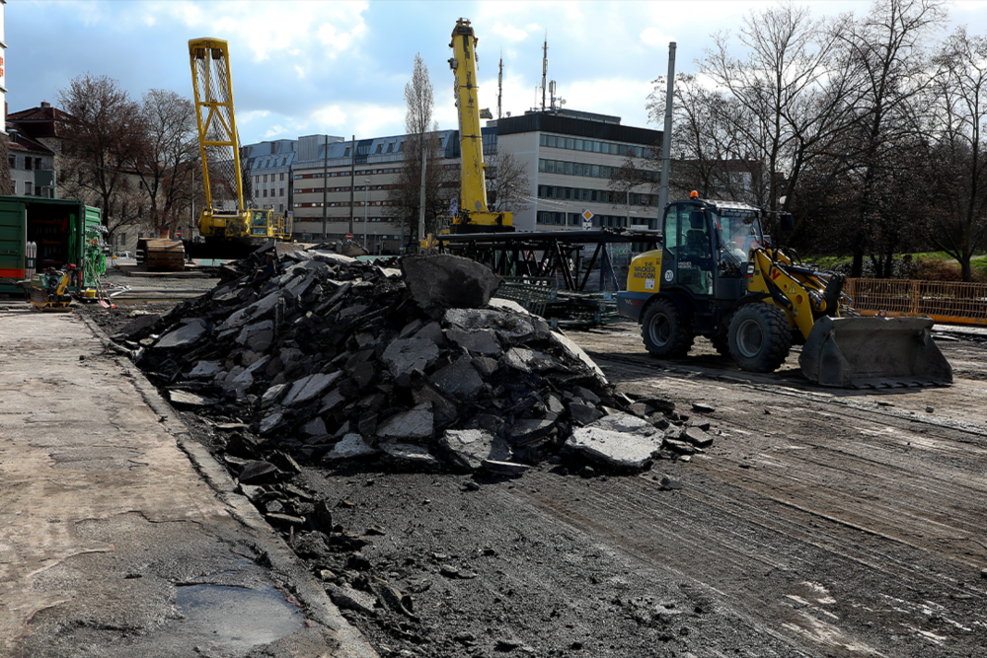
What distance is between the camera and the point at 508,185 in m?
68.6

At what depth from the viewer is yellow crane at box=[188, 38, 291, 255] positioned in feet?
105

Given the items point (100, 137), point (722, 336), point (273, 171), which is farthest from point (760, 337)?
point (273, 171)

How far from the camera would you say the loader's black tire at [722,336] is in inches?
516

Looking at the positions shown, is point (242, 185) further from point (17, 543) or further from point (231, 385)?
point (17, 543)

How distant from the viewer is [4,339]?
1352 cm

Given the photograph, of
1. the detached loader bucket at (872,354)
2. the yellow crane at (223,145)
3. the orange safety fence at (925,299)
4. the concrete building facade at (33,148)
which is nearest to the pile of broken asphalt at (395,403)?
the detached loader bucket at (872,354)

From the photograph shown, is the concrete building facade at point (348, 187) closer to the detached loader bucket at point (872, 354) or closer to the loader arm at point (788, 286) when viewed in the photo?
the loader arm at point (788, 286)

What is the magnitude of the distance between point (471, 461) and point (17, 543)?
3.31 metres

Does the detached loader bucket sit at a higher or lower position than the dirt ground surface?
higher

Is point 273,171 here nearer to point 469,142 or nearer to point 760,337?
point 469,142

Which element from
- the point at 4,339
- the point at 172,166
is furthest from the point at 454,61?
the point at 172,166

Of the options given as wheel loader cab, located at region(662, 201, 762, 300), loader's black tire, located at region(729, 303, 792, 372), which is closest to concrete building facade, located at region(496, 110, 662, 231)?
wheel loader cab, located at region(662, 201, 762, 300)

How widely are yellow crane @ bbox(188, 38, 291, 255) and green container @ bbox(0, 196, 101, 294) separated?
1089cm

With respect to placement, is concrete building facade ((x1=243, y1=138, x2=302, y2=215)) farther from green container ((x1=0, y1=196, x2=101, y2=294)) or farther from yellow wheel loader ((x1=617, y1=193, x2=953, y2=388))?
yellow wheel loader ((x1=617, y1=193, x2=953, y2=388))
